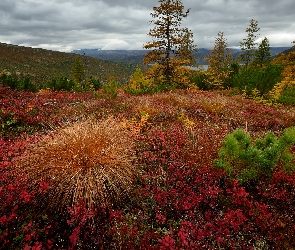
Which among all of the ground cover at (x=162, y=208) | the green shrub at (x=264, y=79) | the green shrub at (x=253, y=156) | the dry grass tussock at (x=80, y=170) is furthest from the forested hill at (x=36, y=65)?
the green shrub at (x=253, y=156)

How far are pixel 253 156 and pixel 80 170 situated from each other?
3293 millimetres

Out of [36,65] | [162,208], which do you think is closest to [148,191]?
[162,208]

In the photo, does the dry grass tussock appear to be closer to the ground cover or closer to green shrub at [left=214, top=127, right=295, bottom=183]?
the ground cover

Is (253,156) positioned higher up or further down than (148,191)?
higher up

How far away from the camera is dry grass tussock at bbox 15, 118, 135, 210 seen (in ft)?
12.8

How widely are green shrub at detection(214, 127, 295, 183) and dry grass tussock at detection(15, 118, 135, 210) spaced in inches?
79.0

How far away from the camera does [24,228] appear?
3365mm

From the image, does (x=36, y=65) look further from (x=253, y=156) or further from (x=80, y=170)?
(x=253, y=156)

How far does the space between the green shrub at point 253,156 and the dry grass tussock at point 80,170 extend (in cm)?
201

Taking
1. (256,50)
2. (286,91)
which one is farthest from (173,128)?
(256,50)

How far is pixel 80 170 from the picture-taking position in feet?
13.5

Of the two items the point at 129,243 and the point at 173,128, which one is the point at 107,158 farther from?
the point at 173,128

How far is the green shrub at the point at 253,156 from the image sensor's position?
4113mm

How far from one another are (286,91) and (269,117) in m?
5.57
